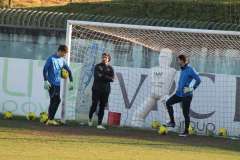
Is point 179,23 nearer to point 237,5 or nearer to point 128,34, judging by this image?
point 128,34

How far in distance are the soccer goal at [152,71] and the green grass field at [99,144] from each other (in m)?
1.41

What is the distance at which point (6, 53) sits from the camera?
2075cm

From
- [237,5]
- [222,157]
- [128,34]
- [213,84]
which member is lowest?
[222,157]

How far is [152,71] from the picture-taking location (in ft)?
60.6

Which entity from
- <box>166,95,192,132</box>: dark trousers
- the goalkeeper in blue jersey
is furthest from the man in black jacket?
<box>166,95,192,132</box>: dark trousers

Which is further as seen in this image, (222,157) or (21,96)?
(21,96)

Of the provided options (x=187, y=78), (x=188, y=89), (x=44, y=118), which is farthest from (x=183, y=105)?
(x=44, y=118)

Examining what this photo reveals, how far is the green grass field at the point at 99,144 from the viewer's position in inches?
465

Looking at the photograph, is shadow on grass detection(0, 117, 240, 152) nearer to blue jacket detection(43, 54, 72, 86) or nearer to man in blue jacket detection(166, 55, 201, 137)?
man in blue jacket detection(166, 55, 201, 137)

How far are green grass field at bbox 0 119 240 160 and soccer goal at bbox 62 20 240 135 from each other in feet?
4.62

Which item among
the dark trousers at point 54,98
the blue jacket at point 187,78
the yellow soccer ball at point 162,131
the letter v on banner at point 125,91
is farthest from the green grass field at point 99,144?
the letter v on banner at point 125,91

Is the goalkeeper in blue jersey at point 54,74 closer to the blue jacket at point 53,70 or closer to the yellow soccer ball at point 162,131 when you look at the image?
the blue jacket at point 53,70

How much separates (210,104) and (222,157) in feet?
17.7

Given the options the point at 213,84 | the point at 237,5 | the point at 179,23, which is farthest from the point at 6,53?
the point at 237,5
